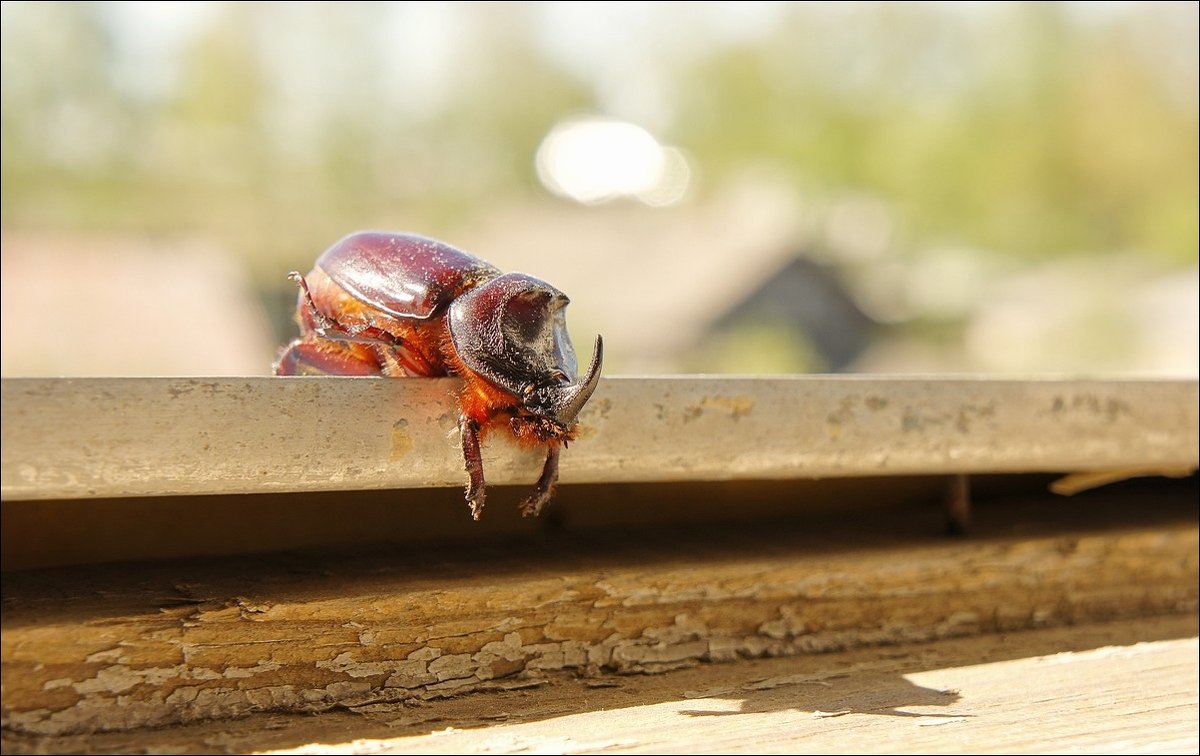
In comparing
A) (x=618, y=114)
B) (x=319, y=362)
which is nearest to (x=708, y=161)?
(x=618, y=114)

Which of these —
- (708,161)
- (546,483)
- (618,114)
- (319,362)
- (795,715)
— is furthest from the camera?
(618,114)

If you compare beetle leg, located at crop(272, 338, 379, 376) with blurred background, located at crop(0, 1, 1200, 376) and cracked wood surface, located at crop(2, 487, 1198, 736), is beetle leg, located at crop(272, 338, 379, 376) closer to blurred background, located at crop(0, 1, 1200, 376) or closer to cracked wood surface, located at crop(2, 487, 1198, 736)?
cracked wood surface, located at crop(2, 487, 1198, 736)

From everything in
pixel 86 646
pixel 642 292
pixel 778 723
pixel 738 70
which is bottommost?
pixel 778 723

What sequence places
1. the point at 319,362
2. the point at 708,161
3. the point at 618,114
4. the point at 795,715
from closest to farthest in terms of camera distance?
the point at 795,715, the point at 319,362, the point at 708,161, the point at 618,114

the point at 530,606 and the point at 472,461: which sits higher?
the point at 472,461

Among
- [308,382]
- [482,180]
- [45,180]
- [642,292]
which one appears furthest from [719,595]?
[482,180]

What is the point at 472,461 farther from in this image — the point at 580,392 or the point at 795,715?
the point at 795,715

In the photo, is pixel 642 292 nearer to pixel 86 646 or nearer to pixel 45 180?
pixel 86 646
